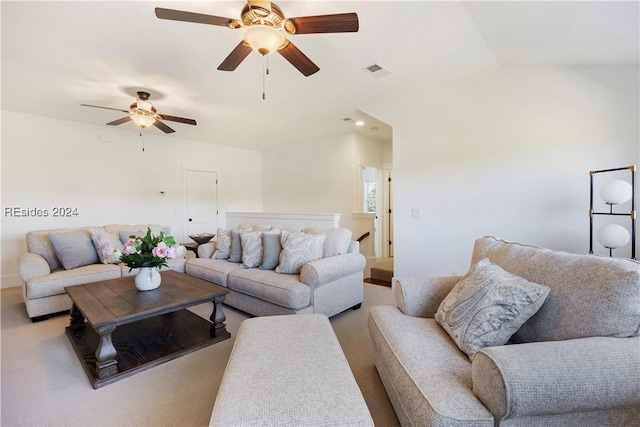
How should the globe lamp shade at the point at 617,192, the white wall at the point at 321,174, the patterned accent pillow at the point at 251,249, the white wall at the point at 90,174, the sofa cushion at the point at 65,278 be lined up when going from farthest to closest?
the white wall at the point at 321,174 → the white wall at the point at 90,174 → the patterned accent pillow at the point at 251,249 → the sofa cushion at the point at 65,278 → the globe lamp shade at the point at 617,192

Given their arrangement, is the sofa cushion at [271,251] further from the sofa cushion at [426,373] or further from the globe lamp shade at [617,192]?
the globe lamp shade at [617,192]

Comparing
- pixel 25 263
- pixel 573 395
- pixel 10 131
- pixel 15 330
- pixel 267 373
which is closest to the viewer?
pixel 573 395

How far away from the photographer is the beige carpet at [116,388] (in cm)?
158

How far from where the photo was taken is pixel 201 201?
6301 mm

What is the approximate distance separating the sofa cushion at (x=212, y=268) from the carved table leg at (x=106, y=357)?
127cm

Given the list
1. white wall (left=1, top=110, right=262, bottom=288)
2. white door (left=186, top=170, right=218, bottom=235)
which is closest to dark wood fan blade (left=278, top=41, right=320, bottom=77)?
white wall (left=1, top=110, right=262, bottom=288)

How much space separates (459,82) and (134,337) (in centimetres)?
428

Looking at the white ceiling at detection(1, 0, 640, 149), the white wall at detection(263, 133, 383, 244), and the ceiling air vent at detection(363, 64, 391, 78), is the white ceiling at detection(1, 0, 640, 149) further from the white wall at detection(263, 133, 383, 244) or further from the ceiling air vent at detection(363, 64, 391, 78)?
the white wall at detection(263, 133, 383, 244)

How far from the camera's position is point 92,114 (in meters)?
4.34

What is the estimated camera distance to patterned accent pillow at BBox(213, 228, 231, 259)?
3666 millimetres

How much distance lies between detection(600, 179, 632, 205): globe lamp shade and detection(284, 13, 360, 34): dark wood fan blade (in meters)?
2.31

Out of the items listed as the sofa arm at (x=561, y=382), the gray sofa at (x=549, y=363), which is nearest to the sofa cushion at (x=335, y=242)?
the gray sofa at (x=549, y=363)

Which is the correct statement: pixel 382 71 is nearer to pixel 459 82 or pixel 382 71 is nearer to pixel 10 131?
pixel 459 82

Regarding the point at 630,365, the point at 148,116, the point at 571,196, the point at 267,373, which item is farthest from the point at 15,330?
the point at 571,196
